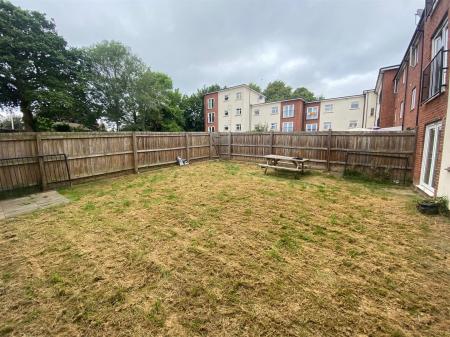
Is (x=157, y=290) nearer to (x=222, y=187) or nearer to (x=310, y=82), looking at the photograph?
(x=222, y=187)

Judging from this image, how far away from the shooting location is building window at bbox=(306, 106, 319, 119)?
86.6ft

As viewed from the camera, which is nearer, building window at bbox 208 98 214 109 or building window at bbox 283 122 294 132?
building window at bbox 283 122 294 132

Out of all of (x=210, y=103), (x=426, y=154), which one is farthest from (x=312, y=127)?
(x=426, y=154)

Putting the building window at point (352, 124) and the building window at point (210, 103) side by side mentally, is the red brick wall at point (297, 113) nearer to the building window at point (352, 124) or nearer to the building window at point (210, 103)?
the building window at point (352, 124)

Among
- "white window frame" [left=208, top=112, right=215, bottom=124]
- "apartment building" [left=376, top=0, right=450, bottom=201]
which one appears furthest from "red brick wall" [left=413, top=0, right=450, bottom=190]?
"white window frame" [left=208, top=112, right=215, bottom=124]

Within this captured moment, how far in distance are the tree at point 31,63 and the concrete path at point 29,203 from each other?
559 inches

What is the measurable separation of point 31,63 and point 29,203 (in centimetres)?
1659

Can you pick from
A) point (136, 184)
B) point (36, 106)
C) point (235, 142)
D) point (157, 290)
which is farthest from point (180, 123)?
point (157, 290)

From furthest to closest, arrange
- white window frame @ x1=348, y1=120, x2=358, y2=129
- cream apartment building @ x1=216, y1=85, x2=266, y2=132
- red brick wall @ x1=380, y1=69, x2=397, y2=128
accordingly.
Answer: cream apartment building @ x1=216, y1=85, x2=266, y2=132 < white window frame @ x1=348, y1=120, x2=358, y2=129 < red brick wall @ x1=380, y1=69, x2=397, y2=128

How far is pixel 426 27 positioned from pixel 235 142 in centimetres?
Answer: 986

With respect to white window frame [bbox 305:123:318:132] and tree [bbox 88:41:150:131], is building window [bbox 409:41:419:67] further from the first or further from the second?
tree [bbox 88:41:150:131]

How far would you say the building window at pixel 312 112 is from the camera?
86.6 ft

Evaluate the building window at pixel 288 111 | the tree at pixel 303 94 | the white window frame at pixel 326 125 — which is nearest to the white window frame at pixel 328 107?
the white window frame at pixel 326 125

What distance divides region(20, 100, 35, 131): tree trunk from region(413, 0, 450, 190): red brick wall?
24900 millimetres
